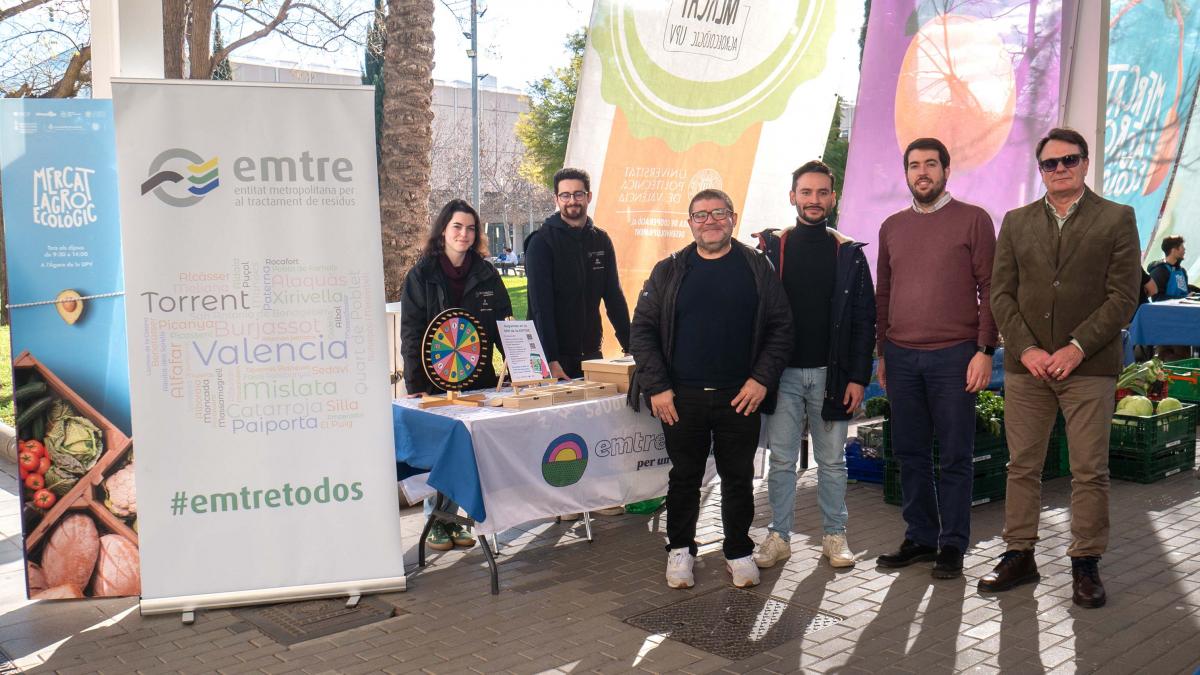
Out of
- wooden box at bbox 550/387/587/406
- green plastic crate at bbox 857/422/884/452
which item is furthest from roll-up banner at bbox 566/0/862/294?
wooden box at bbox 550/387/587/406

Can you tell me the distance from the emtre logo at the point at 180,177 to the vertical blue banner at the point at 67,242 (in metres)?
0.53

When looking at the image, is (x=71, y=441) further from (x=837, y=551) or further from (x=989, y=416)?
(x=989, y=416)

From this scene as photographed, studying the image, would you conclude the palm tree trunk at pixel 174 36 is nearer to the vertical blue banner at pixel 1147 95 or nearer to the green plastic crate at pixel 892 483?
the green plastic crate at pixel 892 483

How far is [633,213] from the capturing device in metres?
7.52

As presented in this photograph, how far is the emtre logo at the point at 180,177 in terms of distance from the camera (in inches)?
174

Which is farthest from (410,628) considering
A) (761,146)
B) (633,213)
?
(761,146)

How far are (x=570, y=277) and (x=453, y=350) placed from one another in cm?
96

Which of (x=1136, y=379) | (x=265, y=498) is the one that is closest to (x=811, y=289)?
(x=265, y=498)

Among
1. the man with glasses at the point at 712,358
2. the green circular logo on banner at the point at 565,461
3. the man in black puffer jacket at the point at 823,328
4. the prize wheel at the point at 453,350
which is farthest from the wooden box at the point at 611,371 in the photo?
the man in black puffer jacket at the point at 823,328

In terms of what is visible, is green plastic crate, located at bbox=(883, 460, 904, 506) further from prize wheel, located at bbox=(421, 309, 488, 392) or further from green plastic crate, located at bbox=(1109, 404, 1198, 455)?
prize wheel, located at bbox=(421, 309, 488, 392)

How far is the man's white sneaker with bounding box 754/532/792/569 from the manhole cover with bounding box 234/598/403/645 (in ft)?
5.84

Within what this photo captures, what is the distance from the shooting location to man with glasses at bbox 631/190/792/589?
4715 mm

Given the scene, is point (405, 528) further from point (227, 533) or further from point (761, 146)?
point (761, 146)

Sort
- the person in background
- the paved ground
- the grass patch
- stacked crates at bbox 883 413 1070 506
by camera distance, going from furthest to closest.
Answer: the grass patch, the person in background, stacked crates at bbox 883 413 1070 506, the paved ground
